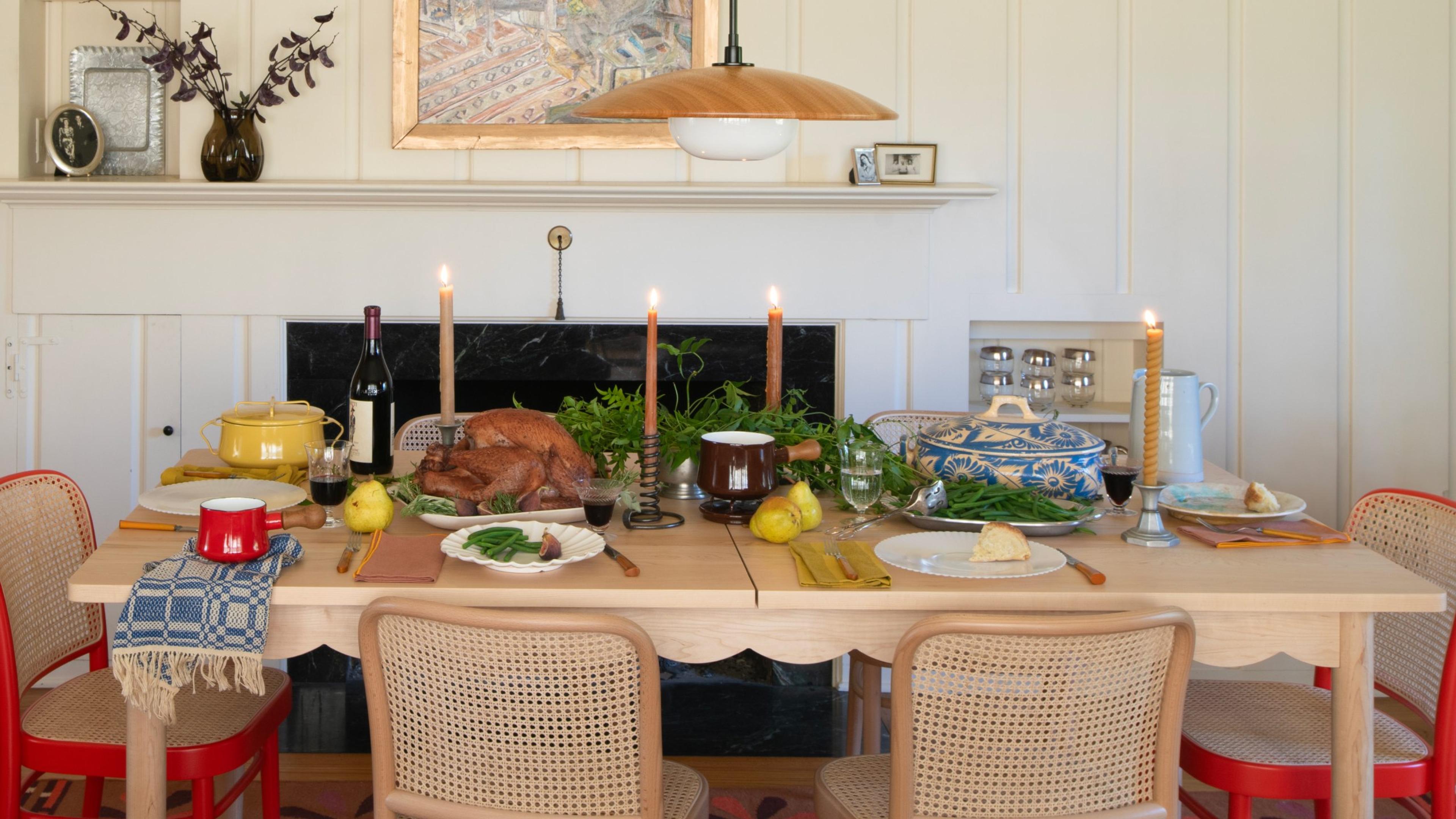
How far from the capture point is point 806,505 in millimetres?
1873

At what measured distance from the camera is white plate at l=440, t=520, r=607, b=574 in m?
1.60

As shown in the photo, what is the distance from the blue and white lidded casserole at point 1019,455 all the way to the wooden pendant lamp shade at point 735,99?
1.79 feet

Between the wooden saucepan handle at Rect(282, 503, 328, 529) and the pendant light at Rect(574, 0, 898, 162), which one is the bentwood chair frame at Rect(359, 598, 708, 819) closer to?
the wooden saucepan handle at Rect(282, 503, 328, 529)

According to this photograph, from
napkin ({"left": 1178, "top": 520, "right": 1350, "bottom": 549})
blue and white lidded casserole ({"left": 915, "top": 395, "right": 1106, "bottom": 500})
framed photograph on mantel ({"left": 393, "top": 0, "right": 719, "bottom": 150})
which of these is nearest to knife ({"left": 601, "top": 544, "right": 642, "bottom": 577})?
blue and white lidded casserole ({"left": 915, "top": 395, "right": 1106, "bottom": 500})

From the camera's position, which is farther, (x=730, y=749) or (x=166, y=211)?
(x=166, y=211)

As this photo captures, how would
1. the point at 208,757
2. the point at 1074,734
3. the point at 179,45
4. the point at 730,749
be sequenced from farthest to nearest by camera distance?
the point at 179,45
the point at 730,749
the point at 208,757
the point at 1074,734

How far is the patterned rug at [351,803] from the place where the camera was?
A: 250 centimetres

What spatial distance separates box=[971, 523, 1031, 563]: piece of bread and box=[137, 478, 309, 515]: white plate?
3.47 ft

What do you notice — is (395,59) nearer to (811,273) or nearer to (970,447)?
(811,273)

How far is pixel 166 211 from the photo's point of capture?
319 cm

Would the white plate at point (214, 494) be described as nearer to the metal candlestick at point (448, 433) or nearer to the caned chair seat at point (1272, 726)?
the metal candlestick at point (448, 433)

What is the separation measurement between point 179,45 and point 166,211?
1.37 ft

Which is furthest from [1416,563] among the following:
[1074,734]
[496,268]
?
[496,268]

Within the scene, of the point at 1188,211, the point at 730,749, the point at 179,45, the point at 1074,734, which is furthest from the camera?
the point at 1188,211
